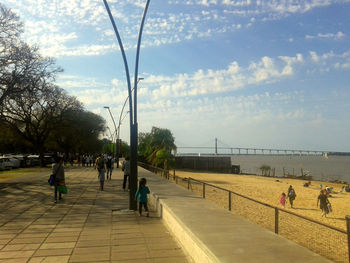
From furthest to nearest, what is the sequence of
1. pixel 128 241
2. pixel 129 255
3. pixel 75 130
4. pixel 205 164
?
pixel 205 164, pixel 75 130, pixel 128 241, pixel 129 255

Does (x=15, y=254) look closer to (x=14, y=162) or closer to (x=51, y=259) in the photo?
(x=51, y=259)

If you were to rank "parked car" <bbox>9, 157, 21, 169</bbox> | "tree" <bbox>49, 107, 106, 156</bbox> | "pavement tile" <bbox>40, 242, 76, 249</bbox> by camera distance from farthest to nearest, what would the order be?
"tree" <bbox>49, 107, 106, 156</bbox> → "parked car" <bbox>9, 157, 21, 169</bbox> → "pavement tile" <bbox>40, 242, 76, 249</bbox>

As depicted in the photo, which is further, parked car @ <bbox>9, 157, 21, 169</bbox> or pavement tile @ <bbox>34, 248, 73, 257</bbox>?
parked car @ <bbox>9, 157, 21, 169</bbox>

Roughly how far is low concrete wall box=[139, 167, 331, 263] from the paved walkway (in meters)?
0.34

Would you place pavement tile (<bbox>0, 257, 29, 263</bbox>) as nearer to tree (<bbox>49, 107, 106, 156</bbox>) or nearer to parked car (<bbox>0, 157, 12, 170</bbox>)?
parked car (<bbox>0, 157, 12, 170</bbox>)

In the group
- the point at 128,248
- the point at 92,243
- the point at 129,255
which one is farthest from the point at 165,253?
the point at 92,243

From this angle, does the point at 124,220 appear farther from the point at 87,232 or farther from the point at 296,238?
the point at 296,238

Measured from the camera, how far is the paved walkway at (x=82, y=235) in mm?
5773

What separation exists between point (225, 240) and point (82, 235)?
325cm

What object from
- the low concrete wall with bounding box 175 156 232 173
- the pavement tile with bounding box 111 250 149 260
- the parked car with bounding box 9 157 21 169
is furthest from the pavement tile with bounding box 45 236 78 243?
the low concrete wall with bounding box 175 156 232 173

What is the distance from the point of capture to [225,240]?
554cm

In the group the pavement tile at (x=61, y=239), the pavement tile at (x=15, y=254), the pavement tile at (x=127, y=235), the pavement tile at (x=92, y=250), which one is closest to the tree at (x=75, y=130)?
the pavement tile at (x=61, y=239)

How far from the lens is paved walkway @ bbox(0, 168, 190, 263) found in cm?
577

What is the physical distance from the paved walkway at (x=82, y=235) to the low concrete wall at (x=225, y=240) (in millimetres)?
338
